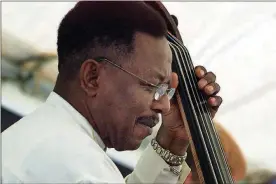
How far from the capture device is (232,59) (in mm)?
1434

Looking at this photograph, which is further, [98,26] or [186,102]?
[186,102]

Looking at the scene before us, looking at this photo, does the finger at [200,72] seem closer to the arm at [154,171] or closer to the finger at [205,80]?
the finger at [205,80]

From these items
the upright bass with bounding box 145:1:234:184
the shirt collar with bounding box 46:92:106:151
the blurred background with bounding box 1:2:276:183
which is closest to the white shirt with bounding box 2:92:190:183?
the shirt collar with bounding box 46:92:106:151

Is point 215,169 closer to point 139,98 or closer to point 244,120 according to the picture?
point 139,98

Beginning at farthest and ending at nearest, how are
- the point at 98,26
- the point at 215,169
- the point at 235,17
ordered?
the point at 235,17 → the point at 215,169 → the point at 98,26

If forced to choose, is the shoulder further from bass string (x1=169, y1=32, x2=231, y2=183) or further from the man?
bass string (x1=169, y1=32, x2=231, y2=183)

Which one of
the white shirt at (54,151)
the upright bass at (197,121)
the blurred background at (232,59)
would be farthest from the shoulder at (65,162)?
the blurred background at (232,59)

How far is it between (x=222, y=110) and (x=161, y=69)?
0.78m

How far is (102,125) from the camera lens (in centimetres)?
71

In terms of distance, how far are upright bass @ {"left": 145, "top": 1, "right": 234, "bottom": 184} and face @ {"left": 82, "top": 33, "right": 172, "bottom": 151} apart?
4.4 inches

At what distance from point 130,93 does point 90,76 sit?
0.22 feet

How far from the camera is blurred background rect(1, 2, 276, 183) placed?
4.48 feet

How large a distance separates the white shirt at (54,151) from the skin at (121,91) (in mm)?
29

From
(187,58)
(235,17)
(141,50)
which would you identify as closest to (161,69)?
(141,50)
